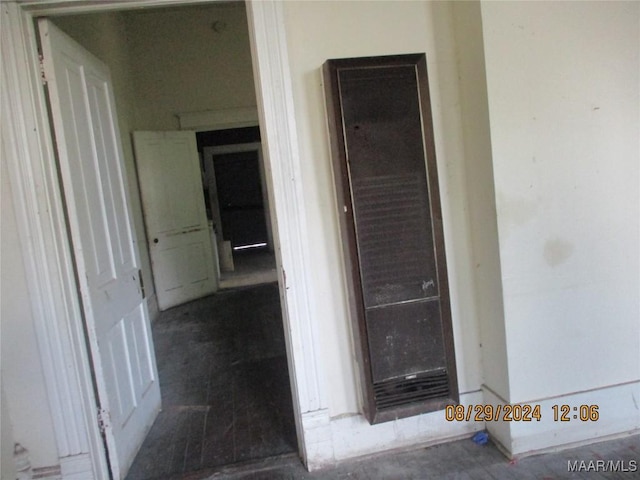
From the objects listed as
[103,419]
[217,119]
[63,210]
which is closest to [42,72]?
[63,210]

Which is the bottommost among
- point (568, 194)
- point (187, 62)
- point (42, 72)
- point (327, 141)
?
point (568, 194)

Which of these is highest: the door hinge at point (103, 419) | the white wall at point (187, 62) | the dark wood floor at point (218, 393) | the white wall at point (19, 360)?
the white wall at point (187, 62)

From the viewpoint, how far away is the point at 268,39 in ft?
6.39

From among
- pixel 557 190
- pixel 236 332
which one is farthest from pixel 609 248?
pixel 236 332

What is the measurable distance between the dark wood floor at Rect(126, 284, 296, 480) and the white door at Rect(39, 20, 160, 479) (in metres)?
0.17

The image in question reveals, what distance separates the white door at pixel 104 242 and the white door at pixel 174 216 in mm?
2719

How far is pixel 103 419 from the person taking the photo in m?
2.12

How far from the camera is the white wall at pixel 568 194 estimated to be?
197cm

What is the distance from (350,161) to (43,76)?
1382mm

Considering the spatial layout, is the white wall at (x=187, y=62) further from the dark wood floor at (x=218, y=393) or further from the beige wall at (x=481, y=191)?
the beige wall at (x=481, y=191)

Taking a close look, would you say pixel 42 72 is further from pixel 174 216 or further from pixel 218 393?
pixel 174 216

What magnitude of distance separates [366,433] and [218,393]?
132 centimetres
